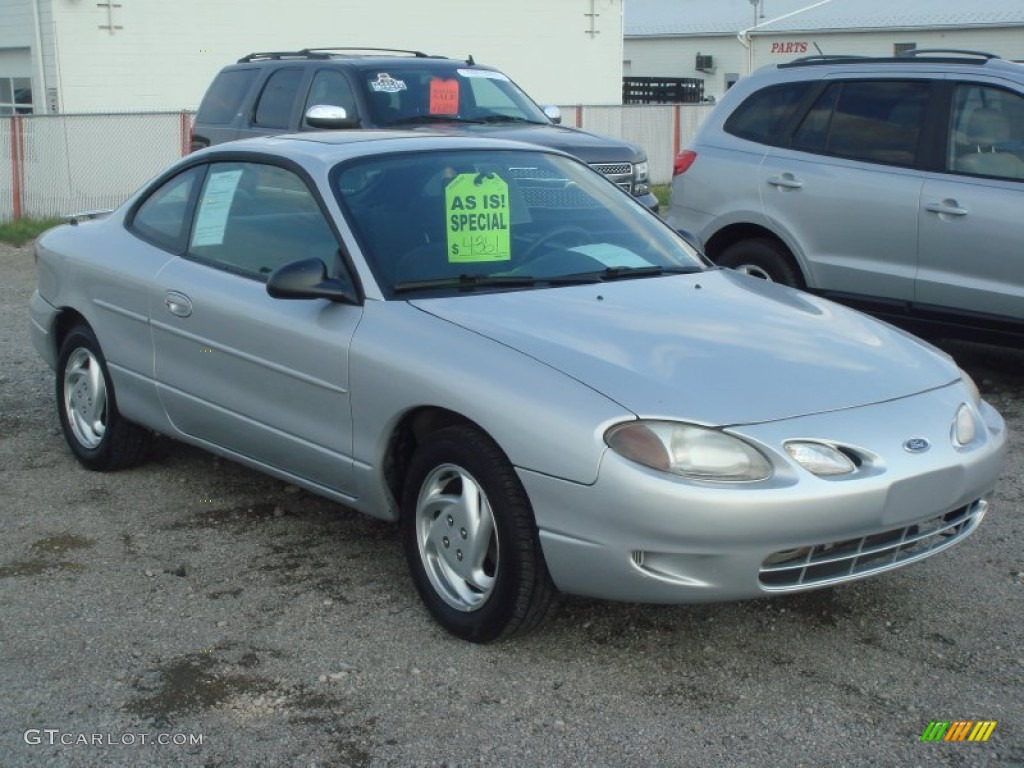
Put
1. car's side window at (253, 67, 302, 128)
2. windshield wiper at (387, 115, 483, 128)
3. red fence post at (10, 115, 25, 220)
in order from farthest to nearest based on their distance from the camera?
red fence post at (10, 115, 25, 220)
car's side window at (253, 67, 302, 128)
windshield wiper at (387, 115, 483, 128)

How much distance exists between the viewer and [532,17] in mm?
25453

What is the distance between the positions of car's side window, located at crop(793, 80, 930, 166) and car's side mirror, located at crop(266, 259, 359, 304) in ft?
14.1

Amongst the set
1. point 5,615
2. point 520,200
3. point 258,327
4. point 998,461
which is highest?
point 520,200

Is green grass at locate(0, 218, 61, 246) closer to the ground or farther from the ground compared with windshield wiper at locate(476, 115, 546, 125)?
closer to the ground

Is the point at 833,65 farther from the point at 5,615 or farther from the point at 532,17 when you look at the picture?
the point at 532,17

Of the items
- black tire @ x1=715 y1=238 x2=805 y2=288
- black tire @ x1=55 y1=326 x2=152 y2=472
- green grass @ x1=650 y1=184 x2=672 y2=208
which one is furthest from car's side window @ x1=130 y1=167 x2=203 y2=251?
green grass @ x1=650 y1=184 x2=672 y2=208

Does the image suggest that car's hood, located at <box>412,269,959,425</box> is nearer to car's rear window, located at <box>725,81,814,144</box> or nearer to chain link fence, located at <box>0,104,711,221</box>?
car's rear window, located at <box>725,81,814,144</box>

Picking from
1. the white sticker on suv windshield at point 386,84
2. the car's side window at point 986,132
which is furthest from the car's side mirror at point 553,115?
the car's side window at point 986,132

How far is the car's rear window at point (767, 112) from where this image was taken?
8.50 meters

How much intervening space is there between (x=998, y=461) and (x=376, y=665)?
2.12 meters

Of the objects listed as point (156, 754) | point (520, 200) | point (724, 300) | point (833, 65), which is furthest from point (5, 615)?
point (833, 65)

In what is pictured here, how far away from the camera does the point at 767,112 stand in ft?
28.3

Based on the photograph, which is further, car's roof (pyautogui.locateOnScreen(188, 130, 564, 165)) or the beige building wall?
the beige building wall

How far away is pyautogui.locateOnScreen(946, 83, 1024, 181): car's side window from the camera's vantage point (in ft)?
24.4
